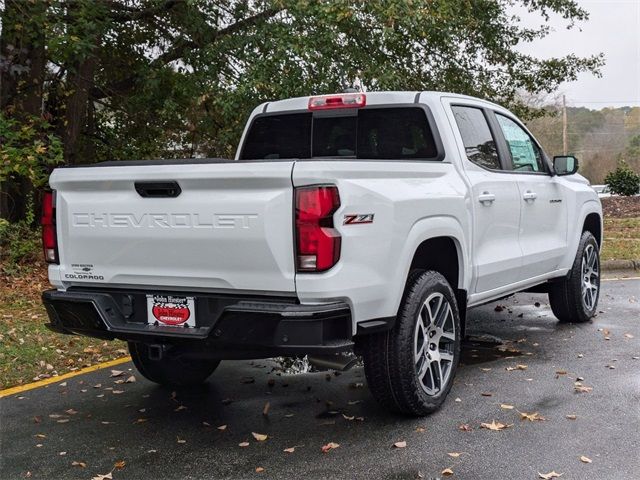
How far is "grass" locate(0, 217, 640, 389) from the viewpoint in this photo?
6.33 metres

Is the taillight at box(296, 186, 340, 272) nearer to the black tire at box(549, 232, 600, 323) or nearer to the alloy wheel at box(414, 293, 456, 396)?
the alloy wheel at box(414, 293, 456, 396)

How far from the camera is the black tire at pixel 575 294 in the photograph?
738 centimetres

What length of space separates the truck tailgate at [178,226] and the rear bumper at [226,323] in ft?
0.30

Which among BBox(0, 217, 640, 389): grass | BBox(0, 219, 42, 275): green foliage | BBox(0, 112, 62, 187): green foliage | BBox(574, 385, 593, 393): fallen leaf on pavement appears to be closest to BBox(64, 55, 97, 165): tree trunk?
BBox(0, 219, 42, 275): green foliage

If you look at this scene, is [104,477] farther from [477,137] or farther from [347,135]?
[477,137]

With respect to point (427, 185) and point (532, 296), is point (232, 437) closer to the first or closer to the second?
point (427, 185)

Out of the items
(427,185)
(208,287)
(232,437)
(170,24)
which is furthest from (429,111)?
(170,24)

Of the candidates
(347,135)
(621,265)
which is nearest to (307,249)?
(347,135)

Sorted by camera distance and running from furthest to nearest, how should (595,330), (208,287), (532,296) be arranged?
(532,296)
(595,330)
(208,287)

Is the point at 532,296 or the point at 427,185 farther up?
the point at 427,185

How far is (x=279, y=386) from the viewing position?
5.62 metres

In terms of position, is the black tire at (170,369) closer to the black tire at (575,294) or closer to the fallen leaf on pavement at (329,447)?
the fallen leaf on pavement at (329,447)

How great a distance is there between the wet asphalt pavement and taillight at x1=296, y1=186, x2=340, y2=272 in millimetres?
1076

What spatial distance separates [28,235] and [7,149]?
3.22 meters
